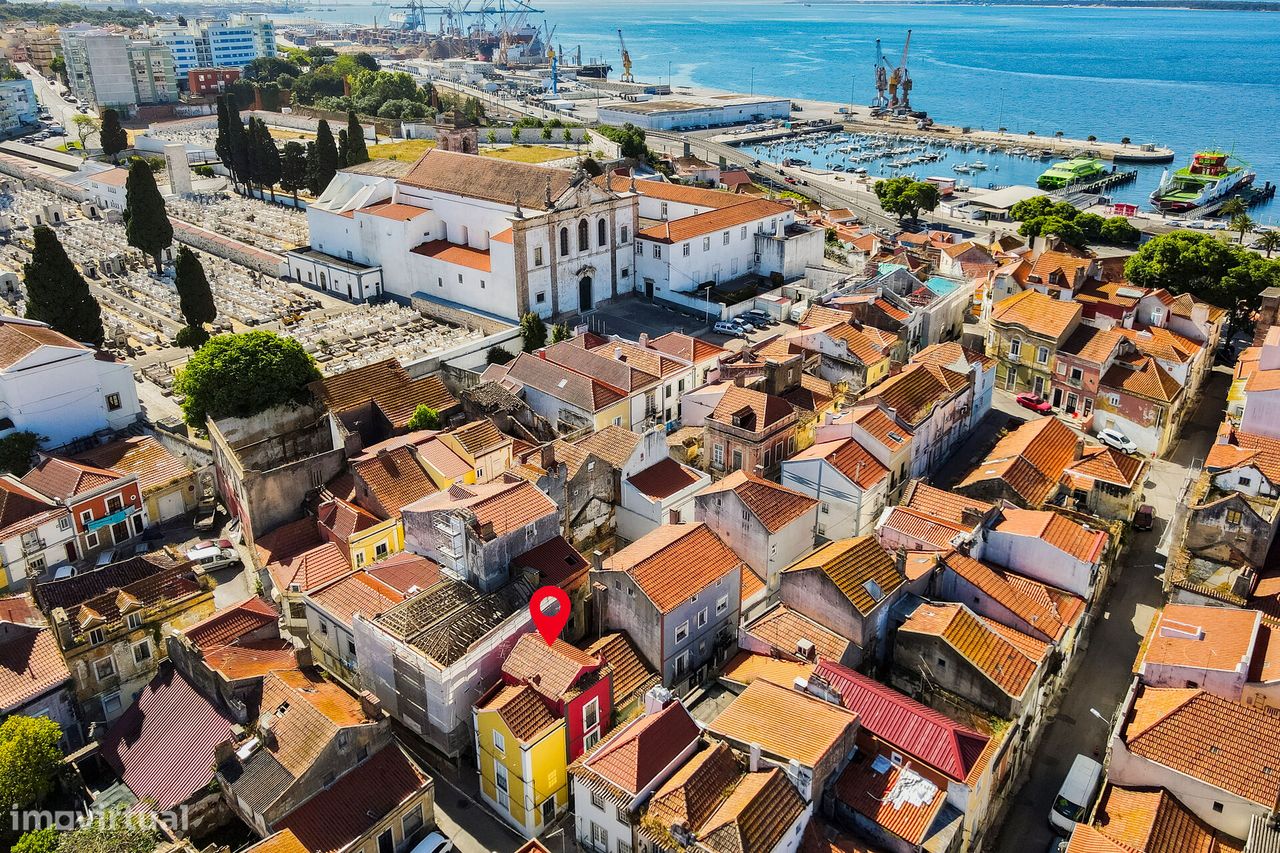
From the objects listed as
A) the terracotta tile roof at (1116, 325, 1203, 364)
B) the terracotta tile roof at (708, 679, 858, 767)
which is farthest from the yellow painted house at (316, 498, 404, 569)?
the terracotta tile roof at (1116, 325, 1203, 364)

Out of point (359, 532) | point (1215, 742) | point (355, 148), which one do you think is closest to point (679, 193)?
point (355, 148)

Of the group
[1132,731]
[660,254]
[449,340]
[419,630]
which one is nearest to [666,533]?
[419,630]

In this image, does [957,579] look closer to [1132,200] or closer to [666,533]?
[666,533]

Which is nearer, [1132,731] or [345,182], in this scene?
[1132,731]

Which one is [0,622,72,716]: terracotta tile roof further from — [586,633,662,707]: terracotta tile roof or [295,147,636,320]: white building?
[295,147,636,320]: white building

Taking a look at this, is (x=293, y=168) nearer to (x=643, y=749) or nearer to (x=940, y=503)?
(x=940, y=503)

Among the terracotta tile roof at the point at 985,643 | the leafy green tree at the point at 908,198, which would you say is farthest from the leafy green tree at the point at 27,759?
the leafy green tree at the point at 908,198

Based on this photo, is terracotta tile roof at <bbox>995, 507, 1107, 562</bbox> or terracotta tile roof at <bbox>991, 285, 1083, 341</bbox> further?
terracotta tile roof at <bbox>991, 285, 1083, 341</bbox>

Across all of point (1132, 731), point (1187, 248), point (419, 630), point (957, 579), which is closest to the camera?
point (1132, 731)
